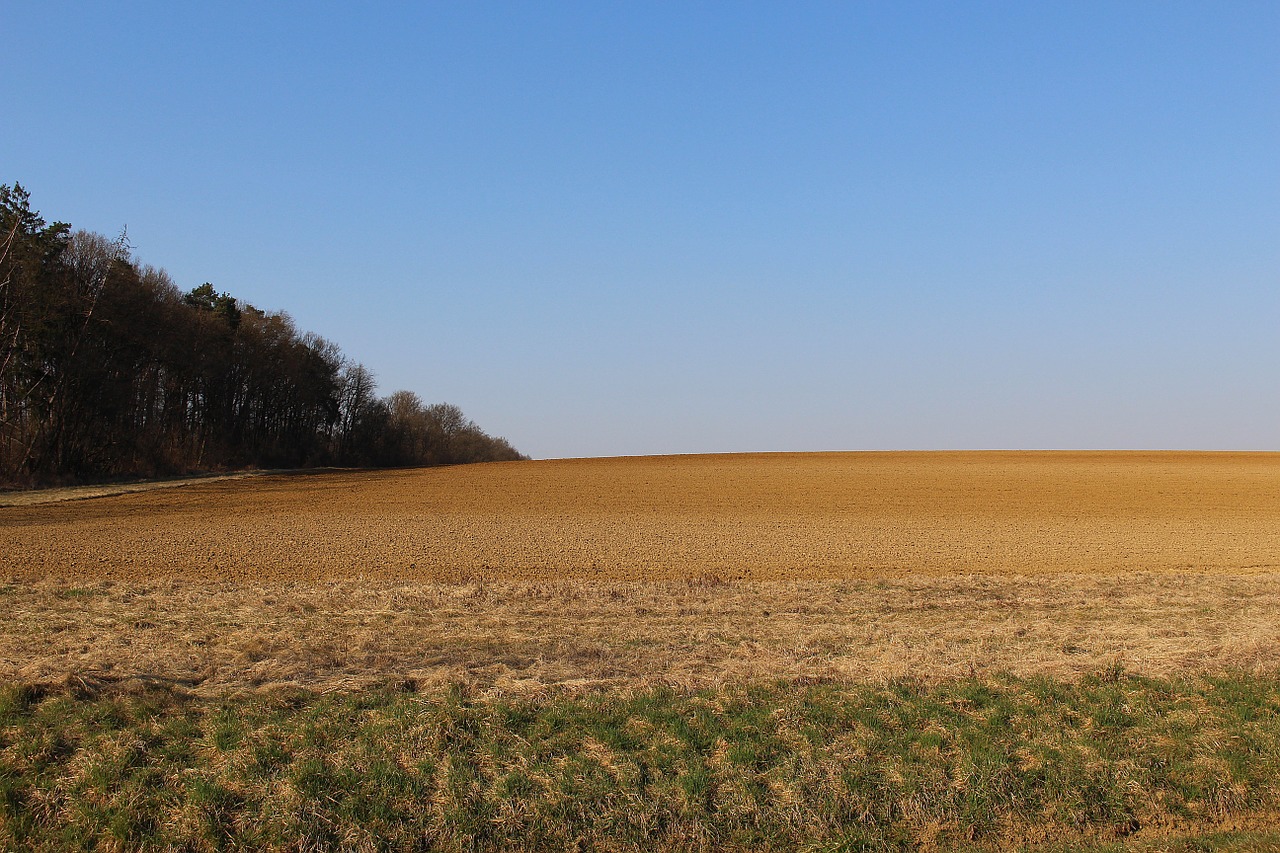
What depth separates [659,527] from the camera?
27203 mm

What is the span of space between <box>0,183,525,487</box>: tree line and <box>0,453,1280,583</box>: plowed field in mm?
7981

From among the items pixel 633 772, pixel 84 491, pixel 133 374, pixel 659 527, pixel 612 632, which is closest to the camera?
pixel 633 772

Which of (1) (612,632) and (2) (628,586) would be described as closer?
(1) (612,632)

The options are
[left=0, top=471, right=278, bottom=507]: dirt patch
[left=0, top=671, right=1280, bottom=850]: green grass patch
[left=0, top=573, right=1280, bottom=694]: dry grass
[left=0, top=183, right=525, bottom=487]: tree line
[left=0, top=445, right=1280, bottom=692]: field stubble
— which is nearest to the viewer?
[left=0, top=671, right=1280, bottom=850]: green grass patch

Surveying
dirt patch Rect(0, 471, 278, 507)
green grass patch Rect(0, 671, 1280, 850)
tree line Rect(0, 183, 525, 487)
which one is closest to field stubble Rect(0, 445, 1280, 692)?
green grass patch Rect(0, 671, 1280, 850)

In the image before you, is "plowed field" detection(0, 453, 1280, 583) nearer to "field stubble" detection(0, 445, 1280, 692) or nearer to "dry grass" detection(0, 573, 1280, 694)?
"field stubble" detection(0, 445, 1280, 692)

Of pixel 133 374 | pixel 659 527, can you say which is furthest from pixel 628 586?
pixel 133 374

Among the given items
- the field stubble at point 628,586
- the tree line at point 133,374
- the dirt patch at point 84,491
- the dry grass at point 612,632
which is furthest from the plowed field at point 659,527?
the tree line at point 133,374

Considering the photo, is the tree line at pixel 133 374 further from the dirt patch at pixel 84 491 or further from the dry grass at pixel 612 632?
the dry grass at pixel 612 632

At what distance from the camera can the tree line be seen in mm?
40188

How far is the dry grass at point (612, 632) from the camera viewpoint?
8727 millimetres

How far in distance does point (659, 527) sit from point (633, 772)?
68.1 feet

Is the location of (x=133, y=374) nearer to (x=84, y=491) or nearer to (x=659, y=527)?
(x=84, y=491)

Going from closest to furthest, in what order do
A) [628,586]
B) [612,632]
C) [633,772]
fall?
[633,772], [612,632], [628,586]
